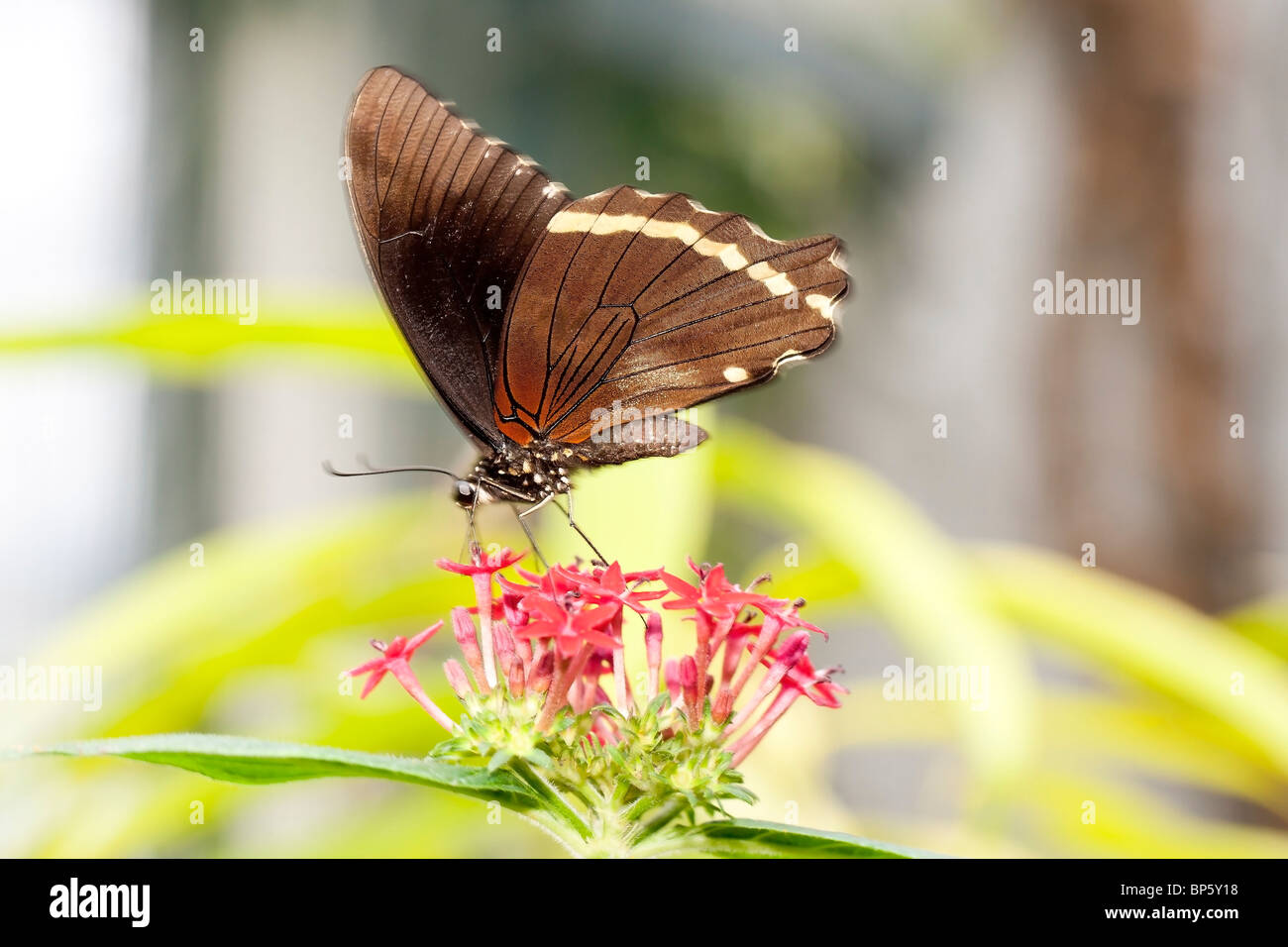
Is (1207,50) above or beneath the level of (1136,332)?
above

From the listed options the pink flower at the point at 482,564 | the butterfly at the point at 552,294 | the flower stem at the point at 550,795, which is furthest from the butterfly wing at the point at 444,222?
the flower stem at the point at 550,795

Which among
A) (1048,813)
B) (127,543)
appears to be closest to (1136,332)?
(1048,813)

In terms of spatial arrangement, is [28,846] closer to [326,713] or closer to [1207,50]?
[326,713]

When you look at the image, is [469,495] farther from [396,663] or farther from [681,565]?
[681,565]

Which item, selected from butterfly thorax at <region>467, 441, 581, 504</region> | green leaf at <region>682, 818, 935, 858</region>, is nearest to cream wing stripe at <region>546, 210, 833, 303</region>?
butterfly thorax at <region>467, 441, 581, 504</region>

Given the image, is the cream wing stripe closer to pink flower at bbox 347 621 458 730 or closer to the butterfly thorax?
the butterfly thorax

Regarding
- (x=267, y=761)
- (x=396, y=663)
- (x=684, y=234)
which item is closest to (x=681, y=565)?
(x=684, y=234)

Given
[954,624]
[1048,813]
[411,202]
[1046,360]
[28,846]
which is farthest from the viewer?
[1046,360]
